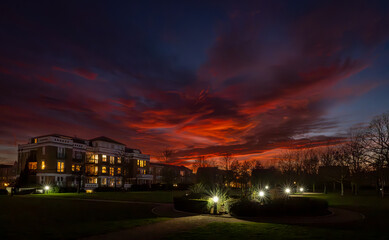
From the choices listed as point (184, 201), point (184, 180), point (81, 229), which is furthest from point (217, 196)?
point (184, 180)

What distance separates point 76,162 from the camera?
6588cm

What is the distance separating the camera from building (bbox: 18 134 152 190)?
6078cm

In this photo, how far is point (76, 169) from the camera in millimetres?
65875

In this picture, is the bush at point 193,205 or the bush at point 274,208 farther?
the bush at point 193,205

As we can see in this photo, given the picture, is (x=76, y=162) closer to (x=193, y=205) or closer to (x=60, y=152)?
(x=60, y=152)

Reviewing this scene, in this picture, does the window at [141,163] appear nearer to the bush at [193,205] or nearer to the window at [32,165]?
the window at [32,165]

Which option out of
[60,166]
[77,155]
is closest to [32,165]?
[60,166]

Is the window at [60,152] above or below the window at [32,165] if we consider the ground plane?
above

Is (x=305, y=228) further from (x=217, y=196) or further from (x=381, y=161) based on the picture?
(x=381, y=161)

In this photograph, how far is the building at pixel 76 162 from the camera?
2393 inches

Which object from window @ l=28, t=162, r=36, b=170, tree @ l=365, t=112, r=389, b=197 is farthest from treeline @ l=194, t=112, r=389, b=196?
window @ l=28, t=162, r=36, b=170

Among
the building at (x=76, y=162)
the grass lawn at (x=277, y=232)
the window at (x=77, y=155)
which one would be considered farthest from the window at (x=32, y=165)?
the grass lawn at (x=277, y=232)

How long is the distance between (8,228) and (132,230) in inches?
239

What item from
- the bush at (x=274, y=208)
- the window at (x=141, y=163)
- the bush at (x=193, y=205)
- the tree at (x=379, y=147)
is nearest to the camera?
the bush at (x=274, y=208)
